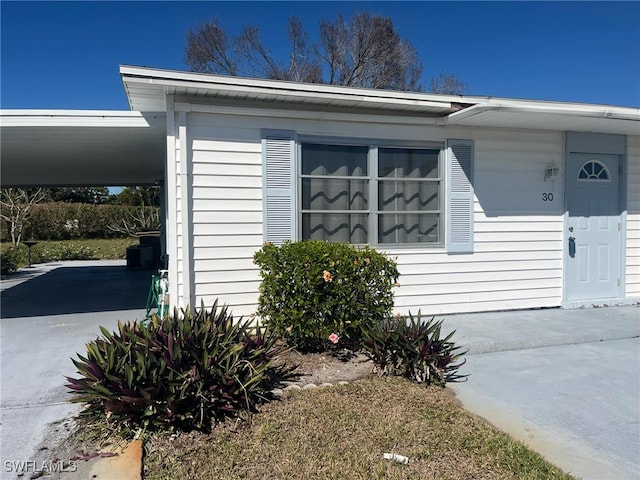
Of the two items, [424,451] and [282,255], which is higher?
[282,255]

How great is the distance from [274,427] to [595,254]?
Answer: 19.5 ft

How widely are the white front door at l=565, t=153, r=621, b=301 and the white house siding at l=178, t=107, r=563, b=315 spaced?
209 mm

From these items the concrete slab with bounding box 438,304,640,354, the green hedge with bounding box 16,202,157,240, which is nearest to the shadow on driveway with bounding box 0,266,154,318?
the concrete slab with bounding box 438,304,640,354

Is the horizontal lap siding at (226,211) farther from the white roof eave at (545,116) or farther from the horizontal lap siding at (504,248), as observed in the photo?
the white roof eave at (545,116)

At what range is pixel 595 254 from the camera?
702cm

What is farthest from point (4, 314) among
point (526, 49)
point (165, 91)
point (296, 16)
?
point (296, 16)

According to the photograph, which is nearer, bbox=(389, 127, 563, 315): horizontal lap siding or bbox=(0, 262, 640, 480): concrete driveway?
bbox=(0, 262, 640, 480): concrete driveway

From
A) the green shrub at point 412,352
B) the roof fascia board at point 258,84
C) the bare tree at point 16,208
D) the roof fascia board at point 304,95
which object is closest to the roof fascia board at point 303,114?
the roof fascia board at point 304,95

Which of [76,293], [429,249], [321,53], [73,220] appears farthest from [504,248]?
[73,220]

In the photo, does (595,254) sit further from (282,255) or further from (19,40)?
(19,40)

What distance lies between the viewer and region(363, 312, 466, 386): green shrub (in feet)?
13.2

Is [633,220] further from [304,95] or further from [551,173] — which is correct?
[304,95]

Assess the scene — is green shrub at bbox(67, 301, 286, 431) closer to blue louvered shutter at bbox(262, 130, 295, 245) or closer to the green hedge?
blue louvered shutter at bbox(262, 130, 295, 245)

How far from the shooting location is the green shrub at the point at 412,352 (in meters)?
4.02
